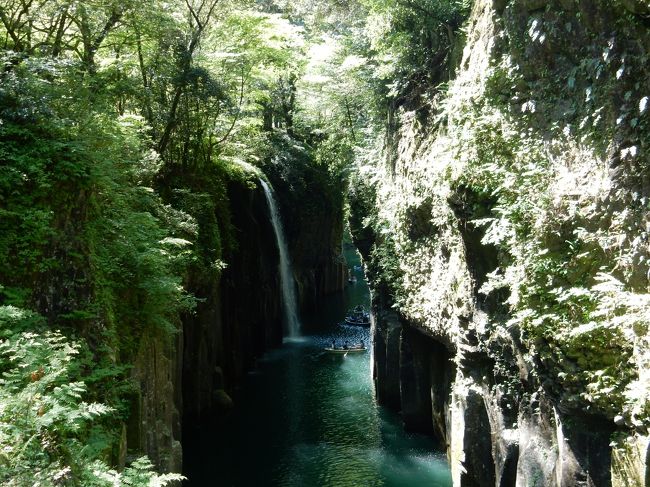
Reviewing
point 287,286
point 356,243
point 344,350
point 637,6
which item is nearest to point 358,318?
point 287,286

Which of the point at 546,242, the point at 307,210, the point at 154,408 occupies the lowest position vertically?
the point at 154,408

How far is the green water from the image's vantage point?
55.0ft

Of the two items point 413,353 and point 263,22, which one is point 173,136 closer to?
point 263,22

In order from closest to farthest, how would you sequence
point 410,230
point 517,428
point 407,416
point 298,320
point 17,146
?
1. point 17,146
2. point 517,428
3. point 410,230
4. point 407,416
5. point 298,320

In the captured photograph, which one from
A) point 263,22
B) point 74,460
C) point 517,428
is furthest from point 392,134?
point 74,460

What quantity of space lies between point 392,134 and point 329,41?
8.84 m

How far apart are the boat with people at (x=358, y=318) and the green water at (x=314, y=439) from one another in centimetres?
737

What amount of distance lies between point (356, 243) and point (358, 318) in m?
11.3

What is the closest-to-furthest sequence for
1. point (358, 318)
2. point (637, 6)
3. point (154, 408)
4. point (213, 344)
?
1. point (637, 6)
2. point (154, 408)
3. point (213, 344)
4. point (358, 318)

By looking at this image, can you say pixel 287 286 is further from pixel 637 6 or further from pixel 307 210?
pixel 637 6

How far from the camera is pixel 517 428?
11.9 meters

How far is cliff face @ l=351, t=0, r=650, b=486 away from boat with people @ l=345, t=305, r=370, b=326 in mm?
19434

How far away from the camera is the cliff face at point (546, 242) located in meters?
8.12

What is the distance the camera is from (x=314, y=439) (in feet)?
63.1
